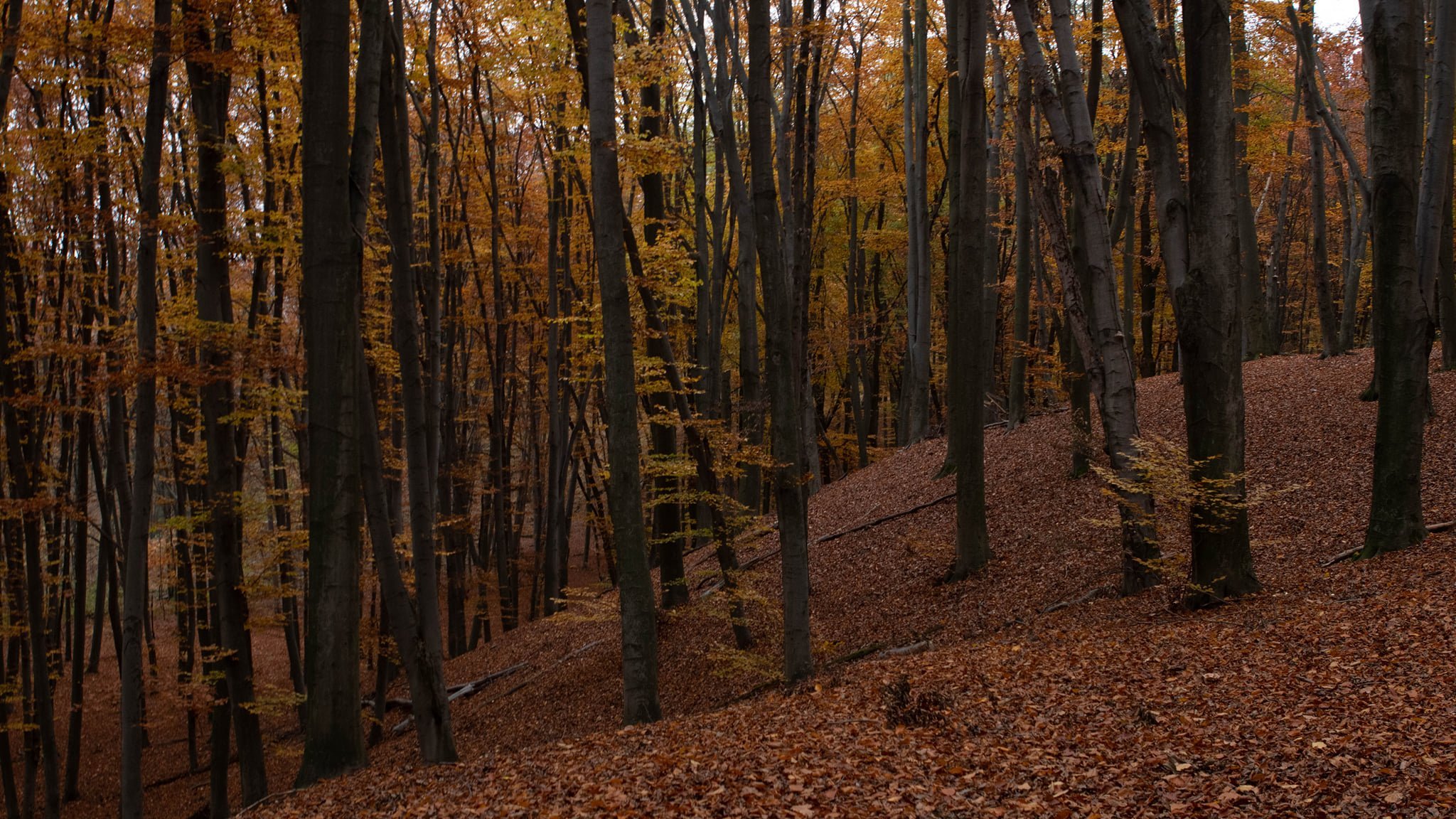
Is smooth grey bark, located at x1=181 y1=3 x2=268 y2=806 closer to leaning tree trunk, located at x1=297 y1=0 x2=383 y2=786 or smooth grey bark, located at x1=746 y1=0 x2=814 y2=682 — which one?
leaning tree trunk, located at x1=297 y1=0 x2=383 y2=786

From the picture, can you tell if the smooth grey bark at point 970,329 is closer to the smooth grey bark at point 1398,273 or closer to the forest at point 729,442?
the forest at point 729,442

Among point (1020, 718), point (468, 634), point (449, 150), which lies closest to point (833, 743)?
point (1020, 718)

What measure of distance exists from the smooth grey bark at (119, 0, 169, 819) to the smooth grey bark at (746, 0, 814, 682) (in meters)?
5.79

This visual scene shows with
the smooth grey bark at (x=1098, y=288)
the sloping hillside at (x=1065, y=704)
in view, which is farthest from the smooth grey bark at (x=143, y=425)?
the smooth grey bark at (x=1098, y=288)

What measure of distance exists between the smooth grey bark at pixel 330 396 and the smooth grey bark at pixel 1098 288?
5.98m

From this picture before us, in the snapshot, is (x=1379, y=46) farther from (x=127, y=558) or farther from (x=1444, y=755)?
(x=127, y=558)

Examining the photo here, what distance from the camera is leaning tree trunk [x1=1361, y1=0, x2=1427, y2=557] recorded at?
7.36 meters

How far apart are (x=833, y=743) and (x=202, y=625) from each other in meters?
13.8

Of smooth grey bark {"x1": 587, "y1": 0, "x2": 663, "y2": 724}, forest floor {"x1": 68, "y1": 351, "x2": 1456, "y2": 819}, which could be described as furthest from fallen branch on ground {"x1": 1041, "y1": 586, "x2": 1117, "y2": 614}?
smooth grey bark {"x1": 587, "y1": 0, "x2": 663, "y2": 724}

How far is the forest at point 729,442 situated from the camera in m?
5.41

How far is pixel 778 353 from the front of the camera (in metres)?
8.38

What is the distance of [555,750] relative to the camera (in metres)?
6.39

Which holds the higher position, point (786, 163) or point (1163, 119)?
point (786, 163)

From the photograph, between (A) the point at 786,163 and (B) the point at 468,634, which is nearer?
(A) the point at 786,163
